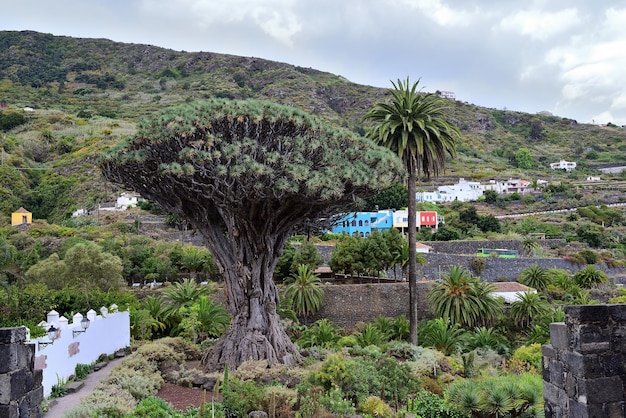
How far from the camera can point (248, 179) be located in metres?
13.3

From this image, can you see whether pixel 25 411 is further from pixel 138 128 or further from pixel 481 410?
pixel 138 128

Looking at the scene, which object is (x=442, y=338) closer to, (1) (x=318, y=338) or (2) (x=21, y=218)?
(1) (x=318, y=338)

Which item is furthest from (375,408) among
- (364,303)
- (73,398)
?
(364,303)

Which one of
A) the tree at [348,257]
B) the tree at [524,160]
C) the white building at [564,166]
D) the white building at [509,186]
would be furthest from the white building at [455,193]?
the tree at [348,257]

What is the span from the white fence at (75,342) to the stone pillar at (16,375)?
Answer: 5.72m

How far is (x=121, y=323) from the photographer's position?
58.5 ft

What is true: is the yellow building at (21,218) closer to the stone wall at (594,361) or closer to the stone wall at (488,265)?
the stone wall at (488,265)

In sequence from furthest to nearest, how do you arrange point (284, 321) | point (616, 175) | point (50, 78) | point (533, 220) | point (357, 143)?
point (50, 78) → point (616, 175) → point (533, 220) → point (284, 321) → point (357, 143)

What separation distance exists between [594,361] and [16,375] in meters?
5.81

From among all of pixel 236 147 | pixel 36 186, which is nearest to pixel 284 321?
pixel 236 147

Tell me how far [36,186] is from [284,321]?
164 feet

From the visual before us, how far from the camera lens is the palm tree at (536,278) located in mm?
31438

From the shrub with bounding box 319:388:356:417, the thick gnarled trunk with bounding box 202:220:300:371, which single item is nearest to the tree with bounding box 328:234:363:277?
the thick gnarled trunk with bounding box 202:220:300:371

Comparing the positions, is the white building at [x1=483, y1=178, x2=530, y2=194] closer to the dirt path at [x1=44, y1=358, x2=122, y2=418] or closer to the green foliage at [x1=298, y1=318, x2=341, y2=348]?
the green foliage at [x1=298, y1=318, x2=341, y2=348]
